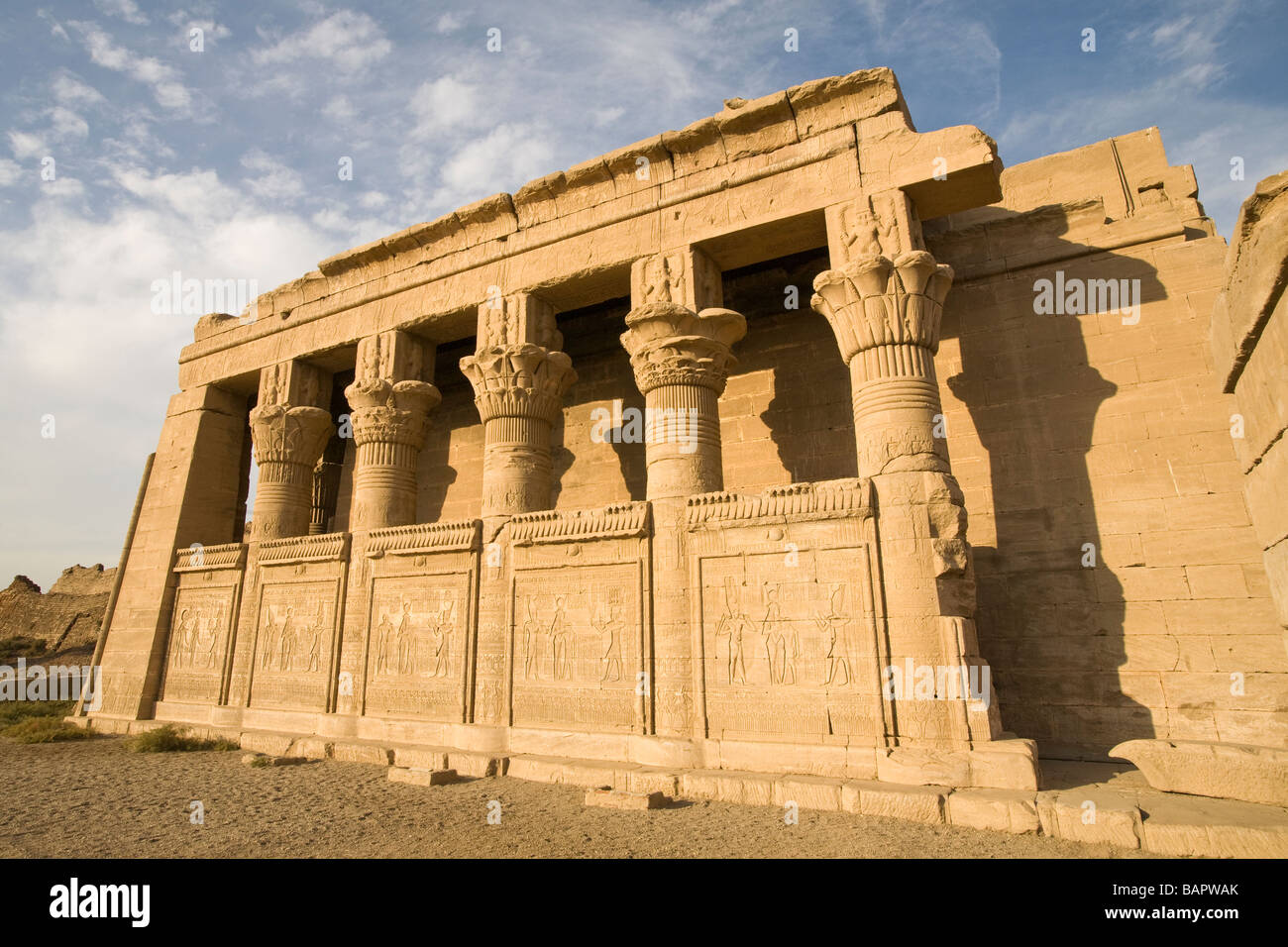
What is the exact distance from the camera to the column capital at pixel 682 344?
25.2ft

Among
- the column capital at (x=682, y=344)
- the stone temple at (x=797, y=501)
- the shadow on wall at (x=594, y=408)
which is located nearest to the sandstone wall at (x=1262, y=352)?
the stone temple at (x=797, y=501)

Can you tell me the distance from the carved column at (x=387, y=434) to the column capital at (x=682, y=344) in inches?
143

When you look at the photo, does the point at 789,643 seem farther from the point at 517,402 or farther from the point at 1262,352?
the point at 1262,352

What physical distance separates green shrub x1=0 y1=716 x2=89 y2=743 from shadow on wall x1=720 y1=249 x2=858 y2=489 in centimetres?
957

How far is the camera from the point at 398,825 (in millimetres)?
5105

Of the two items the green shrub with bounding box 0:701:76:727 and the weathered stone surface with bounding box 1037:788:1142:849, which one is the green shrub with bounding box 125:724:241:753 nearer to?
the green shrub with bounding box 0:701:76:727

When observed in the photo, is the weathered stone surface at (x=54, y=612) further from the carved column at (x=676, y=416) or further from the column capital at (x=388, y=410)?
the carved column at (x=676, y=416)

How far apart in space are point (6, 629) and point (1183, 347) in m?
27.6

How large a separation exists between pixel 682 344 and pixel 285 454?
659 cm

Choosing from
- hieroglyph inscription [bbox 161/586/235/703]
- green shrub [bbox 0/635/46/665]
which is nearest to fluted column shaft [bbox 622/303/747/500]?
hieroglyph inscription [bbox 161/586/235/703]

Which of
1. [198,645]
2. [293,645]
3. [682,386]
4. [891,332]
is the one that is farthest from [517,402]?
[198,645]

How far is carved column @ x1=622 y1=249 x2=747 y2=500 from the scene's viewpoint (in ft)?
24.3

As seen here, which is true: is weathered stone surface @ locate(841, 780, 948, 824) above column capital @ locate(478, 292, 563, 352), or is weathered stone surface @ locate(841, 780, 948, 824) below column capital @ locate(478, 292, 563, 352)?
below

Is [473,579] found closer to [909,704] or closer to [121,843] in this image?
[121,843]
